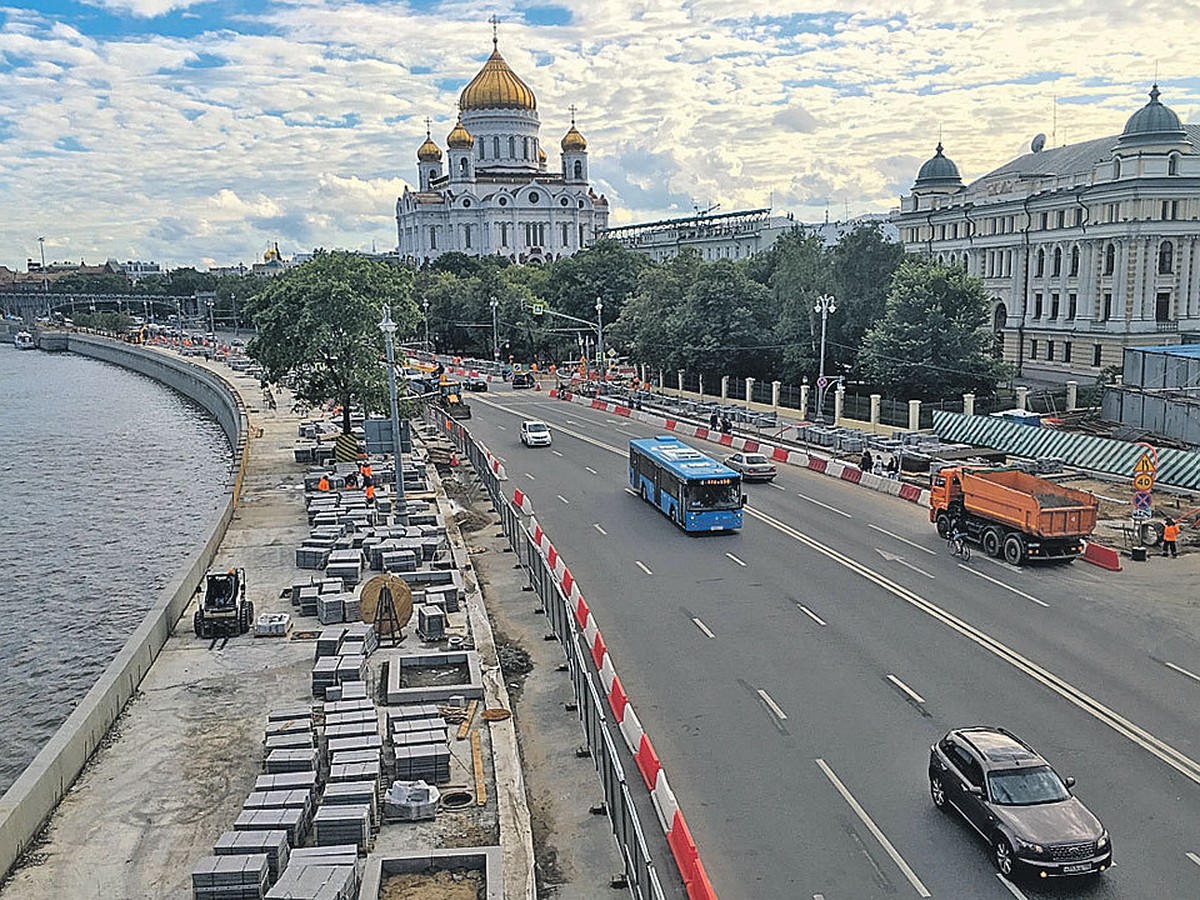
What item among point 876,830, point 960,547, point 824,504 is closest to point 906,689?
point 876,830

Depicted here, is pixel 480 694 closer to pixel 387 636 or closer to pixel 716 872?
pixel 387 636

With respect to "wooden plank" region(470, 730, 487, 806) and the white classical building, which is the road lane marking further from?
the white classical building

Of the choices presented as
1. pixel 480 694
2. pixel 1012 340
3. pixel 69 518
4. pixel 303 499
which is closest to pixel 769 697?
pixel 480 694

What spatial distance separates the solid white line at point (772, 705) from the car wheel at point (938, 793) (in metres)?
3.40

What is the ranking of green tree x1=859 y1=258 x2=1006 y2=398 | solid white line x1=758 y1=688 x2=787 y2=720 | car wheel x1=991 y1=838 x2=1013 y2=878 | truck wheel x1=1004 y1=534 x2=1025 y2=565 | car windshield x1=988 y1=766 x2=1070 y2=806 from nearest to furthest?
car wheel x1=991 y1=838 x2=1013 y2=878 → car windshield x1=988 y1=766 x2=1070 y2=806 → solid white line x1=758 y1=688 x2=787 y2=720 → truck wheel x1=1004 y1=534 x2=1025 y2=565 → green tree x1=859 y1=258 x2=1006 y2=398

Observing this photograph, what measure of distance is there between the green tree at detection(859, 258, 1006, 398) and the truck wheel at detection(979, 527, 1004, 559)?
89.3ft

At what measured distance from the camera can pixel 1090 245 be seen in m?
68.4

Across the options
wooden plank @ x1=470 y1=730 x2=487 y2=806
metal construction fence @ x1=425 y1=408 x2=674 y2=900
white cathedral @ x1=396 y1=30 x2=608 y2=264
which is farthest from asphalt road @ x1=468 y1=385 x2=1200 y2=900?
white cathedral @ x1=396 y1=30 x2=608 y2=264

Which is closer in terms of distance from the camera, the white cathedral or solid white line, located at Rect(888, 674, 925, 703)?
solid white line, located at Rect(888, 674, 925, 703)

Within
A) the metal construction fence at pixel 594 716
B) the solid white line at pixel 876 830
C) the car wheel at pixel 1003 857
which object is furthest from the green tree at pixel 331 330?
the car wheel at pixel 1003 857

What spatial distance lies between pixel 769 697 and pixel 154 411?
86408mm

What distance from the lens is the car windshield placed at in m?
13.4

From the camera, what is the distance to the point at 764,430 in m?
56.6

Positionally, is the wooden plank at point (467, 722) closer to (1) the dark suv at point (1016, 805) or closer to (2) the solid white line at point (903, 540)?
(1) the dark suv at point (1016, 805)
